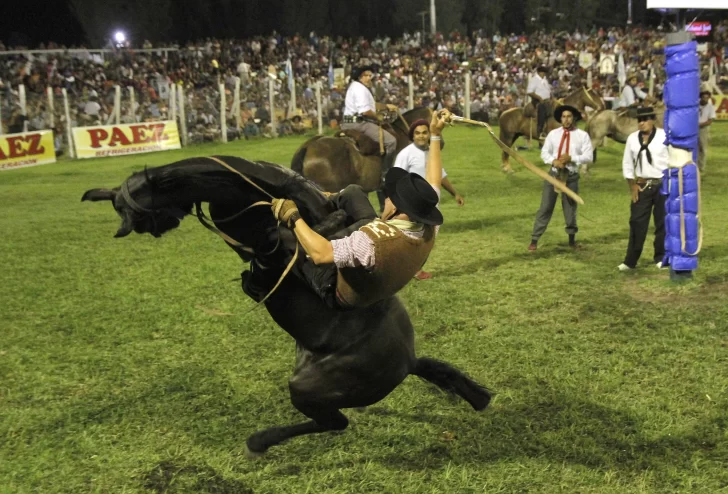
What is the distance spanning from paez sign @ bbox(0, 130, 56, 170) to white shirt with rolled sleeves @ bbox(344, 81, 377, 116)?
12.8 metres

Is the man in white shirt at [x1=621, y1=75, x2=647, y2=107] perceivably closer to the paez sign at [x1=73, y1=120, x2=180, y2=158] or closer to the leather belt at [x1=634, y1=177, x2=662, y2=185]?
the paez sign at [x1=73, y1=120, x2=180, y2=158]

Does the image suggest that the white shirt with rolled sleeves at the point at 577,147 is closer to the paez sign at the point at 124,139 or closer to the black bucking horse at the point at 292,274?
the black bucking horse at the point at 292,274

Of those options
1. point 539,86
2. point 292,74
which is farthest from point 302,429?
point 292,74

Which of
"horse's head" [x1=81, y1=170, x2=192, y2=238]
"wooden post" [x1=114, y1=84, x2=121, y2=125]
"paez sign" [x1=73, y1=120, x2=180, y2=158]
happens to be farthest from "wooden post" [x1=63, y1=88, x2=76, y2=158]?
"horse's head" [x1=81, y1=170, x2=192, y2=238]

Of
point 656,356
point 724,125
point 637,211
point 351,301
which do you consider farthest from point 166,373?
point 724,125

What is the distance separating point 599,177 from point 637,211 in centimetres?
840

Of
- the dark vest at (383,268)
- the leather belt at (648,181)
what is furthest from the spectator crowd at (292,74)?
the dark vest at (383,268)

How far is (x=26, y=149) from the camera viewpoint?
20.3 metres

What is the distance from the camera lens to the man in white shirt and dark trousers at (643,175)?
26.2ft

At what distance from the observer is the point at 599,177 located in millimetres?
16172

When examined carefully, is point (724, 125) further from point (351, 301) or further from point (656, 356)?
point (351, 301)

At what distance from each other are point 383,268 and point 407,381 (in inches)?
95.7

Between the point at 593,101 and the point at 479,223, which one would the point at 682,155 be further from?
the point at 593,101

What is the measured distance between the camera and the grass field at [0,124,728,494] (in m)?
4.19
